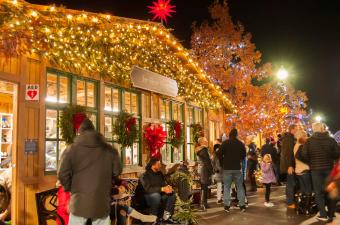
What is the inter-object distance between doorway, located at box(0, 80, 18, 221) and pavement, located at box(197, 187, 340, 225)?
4.01 meters

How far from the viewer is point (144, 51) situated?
11117 mm

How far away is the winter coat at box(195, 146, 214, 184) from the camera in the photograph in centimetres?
1059

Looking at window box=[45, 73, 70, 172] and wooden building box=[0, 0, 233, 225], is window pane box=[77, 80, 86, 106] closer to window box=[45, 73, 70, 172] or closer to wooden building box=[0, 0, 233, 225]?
wooden building box=[0, 0, 233, 225]

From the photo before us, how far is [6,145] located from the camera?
11352mm

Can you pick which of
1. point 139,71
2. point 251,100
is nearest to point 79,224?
point 139,71

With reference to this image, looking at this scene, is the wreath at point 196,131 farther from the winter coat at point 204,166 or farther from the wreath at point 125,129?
the wreath at point 125,129

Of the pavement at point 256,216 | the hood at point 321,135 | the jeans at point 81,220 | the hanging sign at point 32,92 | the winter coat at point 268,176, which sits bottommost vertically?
the pavement at point 256,216

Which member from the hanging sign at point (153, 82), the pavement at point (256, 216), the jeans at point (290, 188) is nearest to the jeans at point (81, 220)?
the pavement at point (256, 216)

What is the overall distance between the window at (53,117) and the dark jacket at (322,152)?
203 inches

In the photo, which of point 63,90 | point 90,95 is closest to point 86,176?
point 63,90

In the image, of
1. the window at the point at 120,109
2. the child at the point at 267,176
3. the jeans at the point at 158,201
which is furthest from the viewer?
the child at the point at 267,176

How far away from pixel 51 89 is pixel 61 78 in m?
0.41

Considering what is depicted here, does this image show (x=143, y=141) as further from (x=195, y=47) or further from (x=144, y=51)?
(x=195, y=47)

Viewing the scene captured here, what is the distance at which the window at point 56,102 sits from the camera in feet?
26.3
